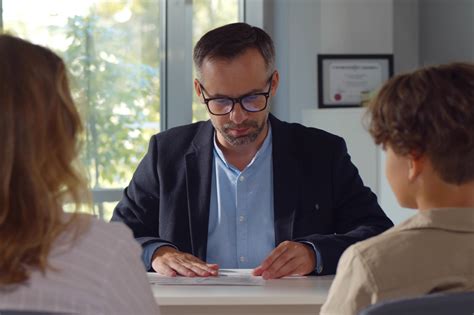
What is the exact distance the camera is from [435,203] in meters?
1.50

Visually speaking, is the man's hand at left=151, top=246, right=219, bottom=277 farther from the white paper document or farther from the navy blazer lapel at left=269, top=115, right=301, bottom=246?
the navy blazer lapel at left=269, top=115, right=301, bottom=246

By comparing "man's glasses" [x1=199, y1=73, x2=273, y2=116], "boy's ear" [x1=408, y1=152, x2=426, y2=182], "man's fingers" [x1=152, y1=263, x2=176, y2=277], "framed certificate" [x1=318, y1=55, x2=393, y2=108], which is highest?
"framed certificate" [x1=318, y1=55, x2=393, y2=108]

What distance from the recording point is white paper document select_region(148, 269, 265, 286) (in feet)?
7.09

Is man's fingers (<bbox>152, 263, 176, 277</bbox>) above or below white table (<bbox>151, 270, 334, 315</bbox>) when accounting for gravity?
above

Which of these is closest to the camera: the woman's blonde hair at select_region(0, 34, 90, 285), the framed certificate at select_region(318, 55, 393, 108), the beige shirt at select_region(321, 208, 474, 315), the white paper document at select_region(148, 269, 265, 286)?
the woman's blonde hair at select_region(0, 34, 90, 285)

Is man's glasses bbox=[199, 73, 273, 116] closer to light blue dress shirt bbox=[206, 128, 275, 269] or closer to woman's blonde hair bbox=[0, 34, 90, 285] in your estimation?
light blue dress shirt bbox=[206, 128, 275, 269]

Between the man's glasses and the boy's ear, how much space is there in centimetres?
108

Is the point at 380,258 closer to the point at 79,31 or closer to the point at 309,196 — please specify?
the point at 309,196

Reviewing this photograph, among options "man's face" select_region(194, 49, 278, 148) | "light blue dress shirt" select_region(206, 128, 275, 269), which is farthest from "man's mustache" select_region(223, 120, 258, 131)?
"light blue dress shirt" select_region(206, 128, 275, 269)

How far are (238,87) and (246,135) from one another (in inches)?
5.8

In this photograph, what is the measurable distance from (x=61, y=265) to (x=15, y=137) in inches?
8.1

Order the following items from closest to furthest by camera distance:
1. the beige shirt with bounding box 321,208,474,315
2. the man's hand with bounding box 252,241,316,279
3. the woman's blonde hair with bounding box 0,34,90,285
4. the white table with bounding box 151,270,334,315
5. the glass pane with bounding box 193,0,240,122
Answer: the woman's blonde hair with bounding box 0,34,90,285 → the beige shirt with bounding box 321,208,474,315 → the white table with bounding box 151,270,334,315 → the man's hand with bounding box 252,241,316,279 → the glass pane with bounding box 193,0,240,122

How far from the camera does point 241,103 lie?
2.56 metres

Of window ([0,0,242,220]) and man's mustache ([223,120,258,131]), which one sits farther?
window ([0,0,242,220])
